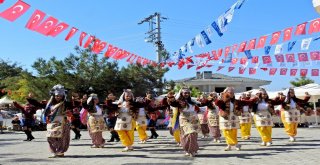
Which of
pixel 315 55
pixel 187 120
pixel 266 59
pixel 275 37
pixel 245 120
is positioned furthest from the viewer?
pixel 266 59

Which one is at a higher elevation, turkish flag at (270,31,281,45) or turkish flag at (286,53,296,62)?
turkish flag at (270,31,281,45)

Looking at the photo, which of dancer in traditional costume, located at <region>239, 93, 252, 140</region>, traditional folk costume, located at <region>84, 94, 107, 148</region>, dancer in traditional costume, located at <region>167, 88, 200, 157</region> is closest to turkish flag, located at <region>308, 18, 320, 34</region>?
dancer in traditional costume, located at <region>239, 93, 252, 140</region>

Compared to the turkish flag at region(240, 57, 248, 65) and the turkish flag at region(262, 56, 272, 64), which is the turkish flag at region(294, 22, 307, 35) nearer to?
the turkish flag at region(262, 56, 272, 64)

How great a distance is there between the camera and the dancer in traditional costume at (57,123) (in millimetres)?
10797

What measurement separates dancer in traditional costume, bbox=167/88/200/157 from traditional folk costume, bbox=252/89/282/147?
301cm

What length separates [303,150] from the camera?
1155 centimetres

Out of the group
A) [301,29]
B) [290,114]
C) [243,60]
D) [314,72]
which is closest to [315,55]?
[314,72]

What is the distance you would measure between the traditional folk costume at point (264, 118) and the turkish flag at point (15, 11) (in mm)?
6998

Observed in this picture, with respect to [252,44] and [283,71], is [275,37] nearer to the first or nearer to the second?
[252,44]

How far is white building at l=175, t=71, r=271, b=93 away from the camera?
5228 centimetres

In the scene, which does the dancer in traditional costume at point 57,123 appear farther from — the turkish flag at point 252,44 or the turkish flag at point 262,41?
the turkish flag at point 252,44

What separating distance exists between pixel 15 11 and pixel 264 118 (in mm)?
7490

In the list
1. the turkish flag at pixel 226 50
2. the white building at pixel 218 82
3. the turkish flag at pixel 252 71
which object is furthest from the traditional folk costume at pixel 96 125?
the white building at pixel 218 82

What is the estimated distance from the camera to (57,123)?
10.8m
